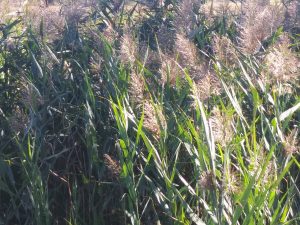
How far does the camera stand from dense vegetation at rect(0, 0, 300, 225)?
1683 mm

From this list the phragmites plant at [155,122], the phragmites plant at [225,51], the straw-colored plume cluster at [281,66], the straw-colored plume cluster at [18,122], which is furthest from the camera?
the phragmites plant at [225,51]

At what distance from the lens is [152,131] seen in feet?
5.73

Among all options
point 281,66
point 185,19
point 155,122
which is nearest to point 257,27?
point 281,66

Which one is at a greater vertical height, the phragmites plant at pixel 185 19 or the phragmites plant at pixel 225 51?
the phragmites plant at pixel 185 19

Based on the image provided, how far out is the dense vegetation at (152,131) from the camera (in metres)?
1.68

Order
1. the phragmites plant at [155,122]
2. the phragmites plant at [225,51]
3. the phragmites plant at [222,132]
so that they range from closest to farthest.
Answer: the phragmites plant at [222,132] → the phragmites plant at [155,122] → the phragmites plant at [225,51]

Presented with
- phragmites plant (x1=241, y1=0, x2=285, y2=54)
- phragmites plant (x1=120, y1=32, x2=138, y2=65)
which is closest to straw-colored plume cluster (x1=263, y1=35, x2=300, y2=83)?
phragmites plant (x1=241, y1=0, x2=285, y2=54)

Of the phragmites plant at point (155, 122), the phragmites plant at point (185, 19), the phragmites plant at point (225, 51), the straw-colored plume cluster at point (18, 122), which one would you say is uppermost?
the phragmites plant at point (185, 19)

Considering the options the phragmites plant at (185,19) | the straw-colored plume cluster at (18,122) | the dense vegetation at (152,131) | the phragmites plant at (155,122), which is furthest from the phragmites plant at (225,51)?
the straw-colored plume cluster at (18,122)

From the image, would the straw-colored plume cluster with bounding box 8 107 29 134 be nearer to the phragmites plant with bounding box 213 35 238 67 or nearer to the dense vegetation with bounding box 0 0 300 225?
the dense vegetation with bounding box 0 0 300 225

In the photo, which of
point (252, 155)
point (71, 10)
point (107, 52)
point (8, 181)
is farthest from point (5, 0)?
point (252, 155)

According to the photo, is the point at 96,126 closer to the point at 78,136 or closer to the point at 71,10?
the point at 78,136

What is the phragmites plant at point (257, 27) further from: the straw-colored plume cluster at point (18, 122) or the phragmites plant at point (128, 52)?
the straw-colored plume cluster at point (18, 122)

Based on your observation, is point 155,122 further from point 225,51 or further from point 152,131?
point 225,51
